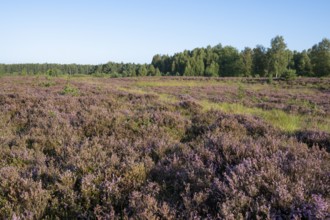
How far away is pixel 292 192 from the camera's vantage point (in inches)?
99.0

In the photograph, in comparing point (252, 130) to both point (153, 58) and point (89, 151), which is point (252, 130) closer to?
point (89, 151)

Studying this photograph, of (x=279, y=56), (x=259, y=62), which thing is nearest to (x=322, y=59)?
(x=279, y=56)

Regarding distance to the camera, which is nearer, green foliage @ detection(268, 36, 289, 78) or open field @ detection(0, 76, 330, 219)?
open field @ detection(0, 76, 330, 219)

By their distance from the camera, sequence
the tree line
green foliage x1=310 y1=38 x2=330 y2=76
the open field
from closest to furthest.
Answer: the open field < green foliage x1=310 y1=38 x2=330 y2=76 < the tree line

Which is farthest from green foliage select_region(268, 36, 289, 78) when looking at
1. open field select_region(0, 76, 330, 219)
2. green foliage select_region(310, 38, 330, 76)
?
open field select_region(0, 76, 330, 219)

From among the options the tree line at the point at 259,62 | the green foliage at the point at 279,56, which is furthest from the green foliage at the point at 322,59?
the green foliage at the point at 279,56

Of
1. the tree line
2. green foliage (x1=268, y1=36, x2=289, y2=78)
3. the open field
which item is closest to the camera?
the open field

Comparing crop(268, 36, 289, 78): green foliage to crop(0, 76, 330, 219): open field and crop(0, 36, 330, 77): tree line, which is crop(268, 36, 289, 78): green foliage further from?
crop(0, 76, 330, 219): open field

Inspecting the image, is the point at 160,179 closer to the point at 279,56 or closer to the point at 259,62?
the point at 279,56

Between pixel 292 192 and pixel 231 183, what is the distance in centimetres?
59

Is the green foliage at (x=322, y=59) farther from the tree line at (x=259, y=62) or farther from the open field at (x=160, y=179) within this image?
the open field at (x=160, y=179)

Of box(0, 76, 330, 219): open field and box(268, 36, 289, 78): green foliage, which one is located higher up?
box(268, 36, 289, 78): green foliage

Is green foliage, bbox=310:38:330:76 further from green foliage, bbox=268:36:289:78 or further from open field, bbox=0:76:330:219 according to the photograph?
open field, bbox=0:76:330:219

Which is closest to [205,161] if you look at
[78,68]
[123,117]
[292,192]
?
[292,192]
